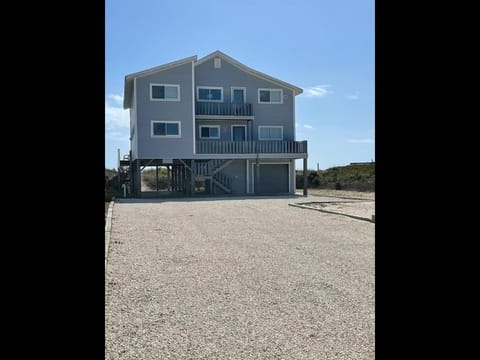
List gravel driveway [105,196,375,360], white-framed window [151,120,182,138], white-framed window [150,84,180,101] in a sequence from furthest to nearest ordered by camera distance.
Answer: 1. white-framed window [150,84,180,101]
2. white-framed window [151,120,182,138]
3. gravel driveway [105,196,375,360]

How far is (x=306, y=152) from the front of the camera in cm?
2584

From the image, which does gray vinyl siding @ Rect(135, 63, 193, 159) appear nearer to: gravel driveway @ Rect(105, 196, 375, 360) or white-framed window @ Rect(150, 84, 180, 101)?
white-framed window @ Rect(150, 84, 180, 101)

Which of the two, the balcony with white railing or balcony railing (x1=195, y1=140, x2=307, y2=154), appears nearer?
balcony railing (x1=195, y1=140, x2=307, y2=154)

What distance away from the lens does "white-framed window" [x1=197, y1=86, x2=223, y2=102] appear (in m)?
26.2

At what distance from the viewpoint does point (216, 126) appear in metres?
26.6

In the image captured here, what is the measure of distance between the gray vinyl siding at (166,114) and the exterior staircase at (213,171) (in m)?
1.22

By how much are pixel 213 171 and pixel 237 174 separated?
227cm

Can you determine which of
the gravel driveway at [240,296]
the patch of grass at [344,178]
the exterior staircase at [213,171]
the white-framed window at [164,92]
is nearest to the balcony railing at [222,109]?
the white-framed window at [164,92]

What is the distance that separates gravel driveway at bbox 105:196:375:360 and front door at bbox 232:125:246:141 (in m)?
18.0

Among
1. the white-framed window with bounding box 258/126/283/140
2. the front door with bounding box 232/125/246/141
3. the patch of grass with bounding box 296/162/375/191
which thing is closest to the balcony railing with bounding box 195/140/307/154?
the white-framed window with bounding box 258/126/283/140

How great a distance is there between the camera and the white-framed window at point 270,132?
2700 cm

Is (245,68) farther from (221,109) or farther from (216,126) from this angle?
(216,126)
